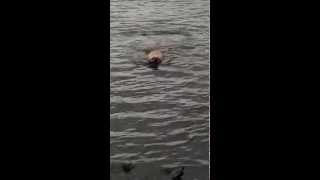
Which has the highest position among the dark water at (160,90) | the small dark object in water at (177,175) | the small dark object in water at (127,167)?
the dark water at (160,90)

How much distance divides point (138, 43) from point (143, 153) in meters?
0.52

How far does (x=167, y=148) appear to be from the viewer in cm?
232

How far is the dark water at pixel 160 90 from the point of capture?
2.31 metres

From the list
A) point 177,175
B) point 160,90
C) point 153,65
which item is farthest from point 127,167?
point 153,65

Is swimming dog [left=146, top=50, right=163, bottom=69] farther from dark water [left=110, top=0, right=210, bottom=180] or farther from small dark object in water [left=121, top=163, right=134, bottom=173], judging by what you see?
small dark object in water [left=121, top=163, right=134, bottom=173]

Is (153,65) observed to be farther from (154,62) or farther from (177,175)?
(177,175)

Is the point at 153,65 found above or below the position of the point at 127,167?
above

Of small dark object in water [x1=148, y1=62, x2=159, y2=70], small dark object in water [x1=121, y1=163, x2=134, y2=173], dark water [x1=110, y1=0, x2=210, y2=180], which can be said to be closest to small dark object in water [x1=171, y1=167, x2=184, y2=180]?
dark water [x1=110, y1=0, x2=210, y2=180]

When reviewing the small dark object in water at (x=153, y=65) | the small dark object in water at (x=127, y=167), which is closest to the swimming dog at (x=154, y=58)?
the small dark object in water at (x=153, y=65)

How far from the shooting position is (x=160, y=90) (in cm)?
235

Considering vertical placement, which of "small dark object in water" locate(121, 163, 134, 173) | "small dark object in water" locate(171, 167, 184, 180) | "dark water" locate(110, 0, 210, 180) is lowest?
"small dark object in water" locate(171, 167, 184, 180)

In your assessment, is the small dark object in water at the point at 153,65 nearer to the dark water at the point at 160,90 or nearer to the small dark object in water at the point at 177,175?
the dark water at the point at 160,90

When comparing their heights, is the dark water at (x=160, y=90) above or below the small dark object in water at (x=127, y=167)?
above

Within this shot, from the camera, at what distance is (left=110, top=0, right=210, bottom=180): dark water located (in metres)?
2.31
